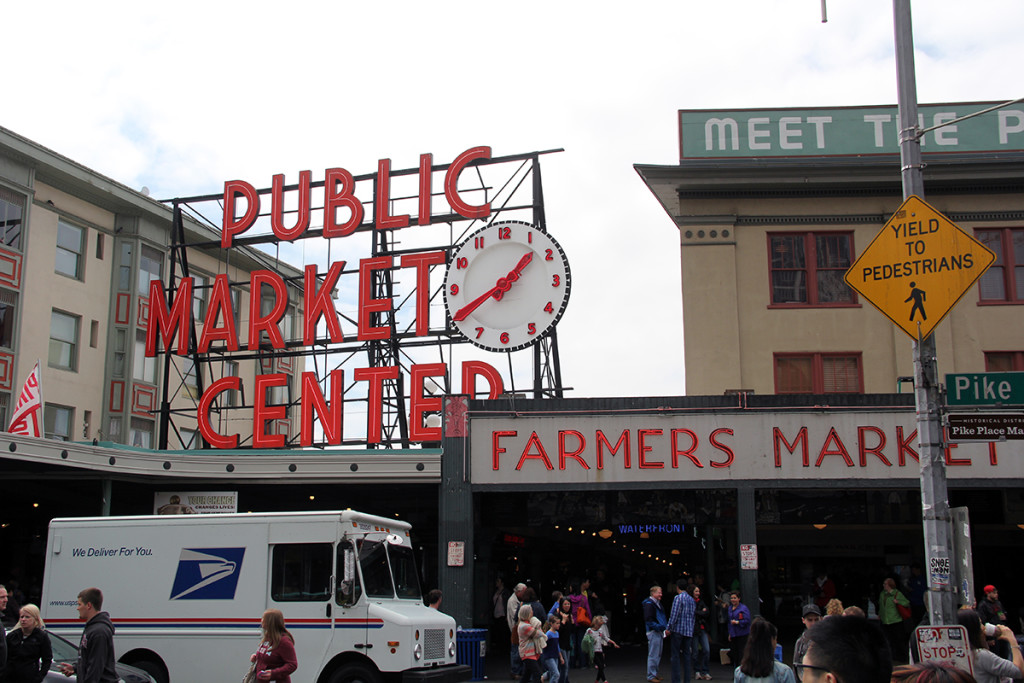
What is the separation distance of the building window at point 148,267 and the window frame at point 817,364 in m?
25.1

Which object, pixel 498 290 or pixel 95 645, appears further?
pixel 498 290

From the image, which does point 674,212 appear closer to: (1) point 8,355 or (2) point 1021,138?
(2) point 1021,138

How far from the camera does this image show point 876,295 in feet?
33.4

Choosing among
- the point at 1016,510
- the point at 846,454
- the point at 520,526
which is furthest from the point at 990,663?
the point at 1016,510

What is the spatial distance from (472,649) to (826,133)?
50.6ft

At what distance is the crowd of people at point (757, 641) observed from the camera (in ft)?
12.2

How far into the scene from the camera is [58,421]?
3528cm

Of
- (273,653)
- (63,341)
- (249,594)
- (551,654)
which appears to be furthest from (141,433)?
(273,653)

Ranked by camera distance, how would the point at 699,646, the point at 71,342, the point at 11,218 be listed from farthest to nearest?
1. the point at 71,342
2. the point at 11,218
3. the point at 699,646

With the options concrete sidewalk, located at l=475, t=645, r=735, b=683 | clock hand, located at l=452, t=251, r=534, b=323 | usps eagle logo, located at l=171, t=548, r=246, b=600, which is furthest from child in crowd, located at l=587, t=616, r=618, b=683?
clock hand, located at l=452, t=251, r=534, b=323

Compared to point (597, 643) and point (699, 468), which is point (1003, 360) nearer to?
point (699, 468)

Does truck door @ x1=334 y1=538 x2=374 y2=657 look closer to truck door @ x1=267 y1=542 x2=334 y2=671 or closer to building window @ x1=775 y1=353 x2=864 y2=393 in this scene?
truck door @ x1=267 y1=542 x2=334 y2=671

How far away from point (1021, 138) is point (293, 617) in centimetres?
2120

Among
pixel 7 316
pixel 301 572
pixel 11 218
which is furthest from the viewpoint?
pixel 11 218
